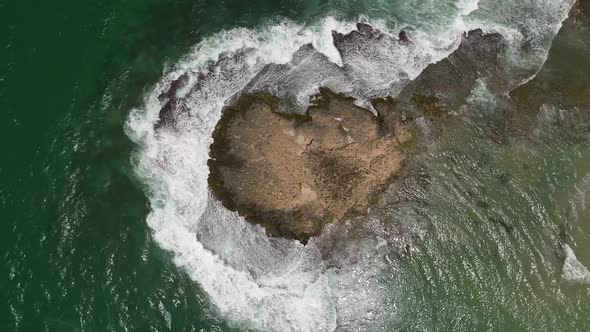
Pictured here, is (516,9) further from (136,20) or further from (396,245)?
(136,20)

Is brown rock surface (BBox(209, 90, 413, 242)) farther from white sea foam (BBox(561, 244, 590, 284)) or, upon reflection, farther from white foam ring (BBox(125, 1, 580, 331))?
white sea foam (BBox(561, 244, 590, 284))

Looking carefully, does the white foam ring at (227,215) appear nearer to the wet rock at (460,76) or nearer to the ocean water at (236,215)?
the ocean water at (236,215)

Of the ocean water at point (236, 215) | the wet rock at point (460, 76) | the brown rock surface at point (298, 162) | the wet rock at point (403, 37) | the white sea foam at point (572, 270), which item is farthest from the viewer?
the white sea foam at point (572, 270)

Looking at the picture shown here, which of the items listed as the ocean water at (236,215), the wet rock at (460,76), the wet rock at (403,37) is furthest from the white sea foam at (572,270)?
the wet rock at (403,37)

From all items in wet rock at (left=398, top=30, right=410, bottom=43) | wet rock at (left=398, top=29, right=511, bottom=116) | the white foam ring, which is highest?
wet rock at (left=398, top=30, right=410, bottom=43)

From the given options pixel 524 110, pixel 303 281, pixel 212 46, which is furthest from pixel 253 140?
pixel 524 110

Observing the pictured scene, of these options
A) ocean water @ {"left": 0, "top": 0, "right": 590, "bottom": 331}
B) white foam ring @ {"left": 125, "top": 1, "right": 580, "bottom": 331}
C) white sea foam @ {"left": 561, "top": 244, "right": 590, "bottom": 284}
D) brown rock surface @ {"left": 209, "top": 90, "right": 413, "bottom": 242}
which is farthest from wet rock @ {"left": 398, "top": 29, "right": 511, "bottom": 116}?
white sea foam @ {"left": 561, "top": 244, "right": 590, "bottom": 284}
